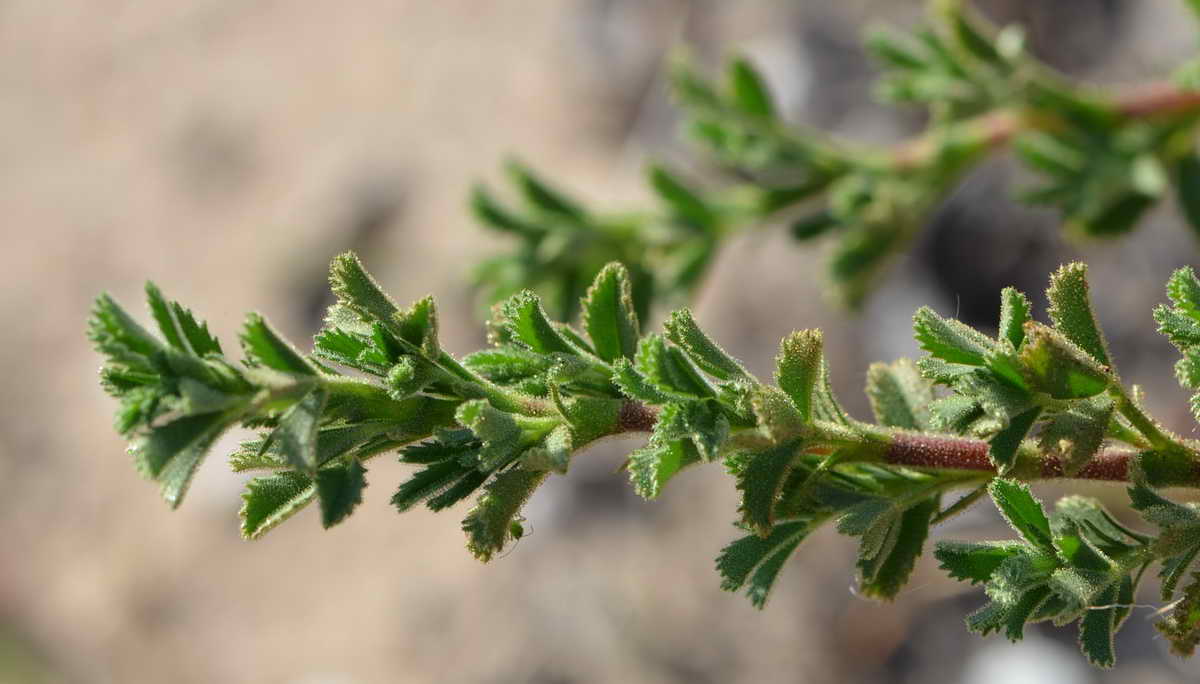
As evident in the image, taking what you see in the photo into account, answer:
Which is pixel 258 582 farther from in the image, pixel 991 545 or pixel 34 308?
pixel 991 545

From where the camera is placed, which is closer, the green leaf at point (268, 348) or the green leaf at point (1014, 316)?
the green leaf at point (268, 348)

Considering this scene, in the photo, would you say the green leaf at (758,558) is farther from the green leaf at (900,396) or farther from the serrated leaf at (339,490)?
the serrated leaf at (339,490)

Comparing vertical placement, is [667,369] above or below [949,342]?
above

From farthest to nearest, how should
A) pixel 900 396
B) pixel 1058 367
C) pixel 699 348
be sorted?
pixel 900 396
pixel 699 348
pixel 1058 367

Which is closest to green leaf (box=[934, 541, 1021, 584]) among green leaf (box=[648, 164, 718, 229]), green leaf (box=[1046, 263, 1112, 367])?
green leaf (box=[1046, 263, 1112, 367])

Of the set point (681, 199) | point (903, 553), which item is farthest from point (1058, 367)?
point (681, 199)

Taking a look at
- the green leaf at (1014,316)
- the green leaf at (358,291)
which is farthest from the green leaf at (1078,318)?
the green leaf at (358,291)

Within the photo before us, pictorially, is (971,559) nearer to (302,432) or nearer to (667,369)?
(667,369)
